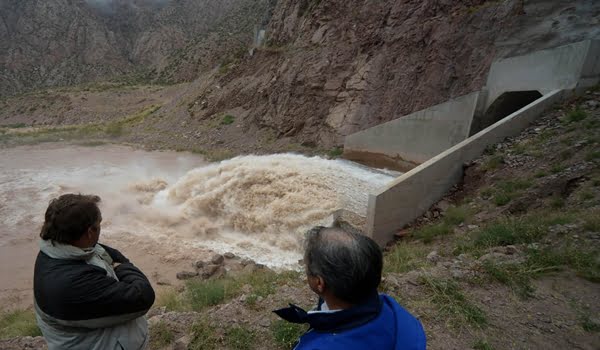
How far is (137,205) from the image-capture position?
→ 34.2ft

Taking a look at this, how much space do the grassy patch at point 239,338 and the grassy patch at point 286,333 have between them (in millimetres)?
211

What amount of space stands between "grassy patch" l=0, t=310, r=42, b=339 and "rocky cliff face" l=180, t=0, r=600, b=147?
1185 cm

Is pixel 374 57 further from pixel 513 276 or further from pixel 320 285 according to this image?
pixel 320 285

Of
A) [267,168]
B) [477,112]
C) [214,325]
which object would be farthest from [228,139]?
[214,325]

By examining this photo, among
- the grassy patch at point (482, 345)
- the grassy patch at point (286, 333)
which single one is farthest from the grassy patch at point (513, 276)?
the grassy patch at point (286, 333)

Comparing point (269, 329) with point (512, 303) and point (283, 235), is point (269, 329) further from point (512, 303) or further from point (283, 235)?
point (283, 235)

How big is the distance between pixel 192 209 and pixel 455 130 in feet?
28.9

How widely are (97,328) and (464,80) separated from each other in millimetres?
13561

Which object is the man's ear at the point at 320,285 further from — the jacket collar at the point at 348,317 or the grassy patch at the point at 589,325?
the grassy patch at the point at 589,325

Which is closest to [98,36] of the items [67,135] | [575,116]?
[67,135]

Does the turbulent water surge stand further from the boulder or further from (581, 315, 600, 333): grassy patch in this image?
(581, 315, 600, 333): grassy patch

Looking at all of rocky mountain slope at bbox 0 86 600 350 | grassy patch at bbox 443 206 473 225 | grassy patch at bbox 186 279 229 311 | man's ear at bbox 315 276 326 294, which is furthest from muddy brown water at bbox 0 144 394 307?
man's ear at bbox 315 276 326 294

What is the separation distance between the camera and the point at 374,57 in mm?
15594

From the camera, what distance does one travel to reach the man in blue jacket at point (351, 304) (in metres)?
1.15
